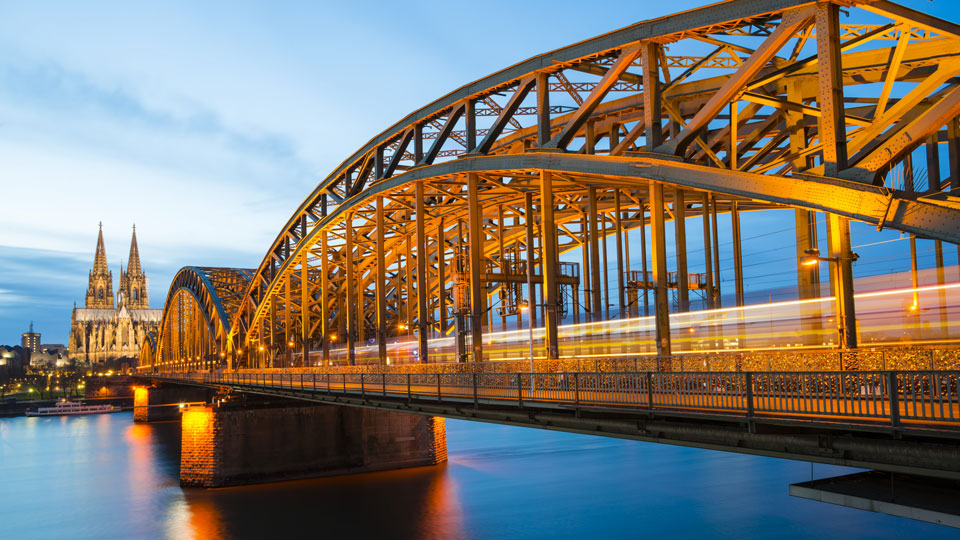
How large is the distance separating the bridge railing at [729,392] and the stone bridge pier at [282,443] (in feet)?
75.2

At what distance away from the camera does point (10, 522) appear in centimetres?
4672

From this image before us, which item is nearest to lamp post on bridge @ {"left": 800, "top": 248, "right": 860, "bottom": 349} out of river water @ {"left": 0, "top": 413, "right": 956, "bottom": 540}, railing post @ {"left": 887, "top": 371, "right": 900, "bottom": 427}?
railing post @ {"left": 887, "top": 371, "right": 900, "bottom": 427}

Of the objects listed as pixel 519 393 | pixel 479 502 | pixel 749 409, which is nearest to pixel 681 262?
pixel 519 393

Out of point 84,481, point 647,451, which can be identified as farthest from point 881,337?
point 84,481

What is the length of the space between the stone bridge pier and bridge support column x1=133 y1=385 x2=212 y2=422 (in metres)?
68.4

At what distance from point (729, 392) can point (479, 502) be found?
106 ft

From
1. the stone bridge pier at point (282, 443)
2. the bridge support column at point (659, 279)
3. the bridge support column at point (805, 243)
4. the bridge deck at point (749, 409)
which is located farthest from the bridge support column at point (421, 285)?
the bridge support column at point (805, 243)

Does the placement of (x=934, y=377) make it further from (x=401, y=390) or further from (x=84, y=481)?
(x=84, y=481)

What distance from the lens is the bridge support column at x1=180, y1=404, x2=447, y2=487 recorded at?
51125 millimetres

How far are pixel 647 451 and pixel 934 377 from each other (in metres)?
54.1

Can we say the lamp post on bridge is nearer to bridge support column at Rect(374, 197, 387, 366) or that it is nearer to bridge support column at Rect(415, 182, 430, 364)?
bridge support column at Rect(415, 182, 430, 364)

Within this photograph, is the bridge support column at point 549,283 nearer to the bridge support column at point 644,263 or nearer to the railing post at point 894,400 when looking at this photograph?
the bridge support column at point 644,263

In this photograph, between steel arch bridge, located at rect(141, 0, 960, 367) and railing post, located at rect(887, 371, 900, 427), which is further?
steel arch bridge, located at rect(141, 0, 960, 367)

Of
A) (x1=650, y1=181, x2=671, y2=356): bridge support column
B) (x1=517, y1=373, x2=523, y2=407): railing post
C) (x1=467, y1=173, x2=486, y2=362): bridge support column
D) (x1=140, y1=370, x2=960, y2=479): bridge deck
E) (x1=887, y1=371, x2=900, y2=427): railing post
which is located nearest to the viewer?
(x1=887, y1=371, x2=900, y2=427): railing post
